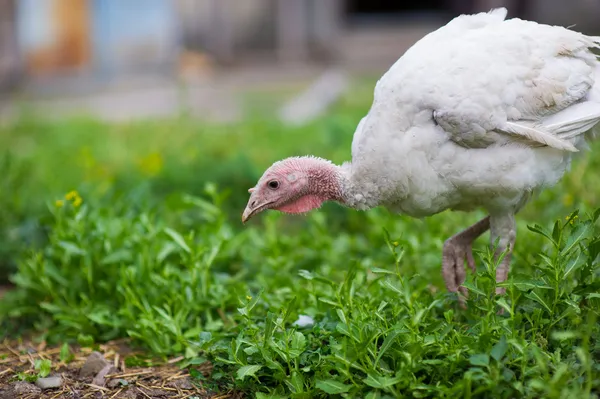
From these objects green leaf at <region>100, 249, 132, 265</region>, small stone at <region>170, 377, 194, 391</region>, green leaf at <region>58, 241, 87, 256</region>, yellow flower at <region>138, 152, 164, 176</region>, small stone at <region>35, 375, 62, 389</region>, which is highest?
green leaf at <region>58, 241, 87, 256</region>

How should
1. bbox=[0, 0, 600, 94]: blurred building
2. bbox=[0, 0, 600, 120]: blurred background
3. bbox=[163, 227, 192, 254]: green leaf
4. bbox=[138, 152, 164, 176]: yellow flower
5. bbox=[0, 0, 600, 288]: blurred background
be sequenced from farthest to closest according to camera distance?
bbox=[0, 0, 600, 94]: blurred building → bbox=[0, 0, 600, 120]: blurred background → bbox=[138, 152, 164, 176]: yellow flower → bbox=[0, 0, 600, 288]: blurred background → bbox=[163, 227, 192, 254]: green leaf

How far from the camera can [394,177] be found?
316cm

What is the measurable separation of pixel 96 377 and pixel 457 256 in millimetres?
1738

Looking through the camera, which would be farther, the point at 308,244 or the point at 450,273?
the point at 308,244

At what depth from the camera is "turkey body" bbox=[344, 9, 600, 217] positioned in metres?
3.12

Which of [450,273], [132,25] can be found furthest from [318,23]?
[450,273]

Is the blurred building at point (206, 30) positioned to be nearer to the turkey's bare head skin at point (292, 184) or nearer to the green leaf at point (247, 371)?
Answer: the turkey's bare head skin at point (292, 184)

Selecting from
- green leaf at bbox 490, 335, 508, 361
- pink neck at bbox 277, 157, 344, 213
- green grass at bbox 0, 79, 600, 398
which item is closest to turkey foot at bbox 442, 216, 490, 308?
green grass at bbox 0, 79, 600, 398

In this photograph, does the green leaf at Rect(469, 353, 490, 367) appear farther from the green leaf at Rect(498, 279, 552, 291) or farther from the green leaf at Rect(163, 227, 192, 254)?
the green leaf at Rect(163, 227, 192, 254)

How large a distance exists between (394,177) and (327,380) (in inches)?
35.7

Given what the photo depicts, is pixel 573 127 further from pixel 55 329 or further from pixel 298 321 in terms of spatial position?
pixel 55 329

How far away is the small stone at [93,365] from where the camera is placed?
331 cm

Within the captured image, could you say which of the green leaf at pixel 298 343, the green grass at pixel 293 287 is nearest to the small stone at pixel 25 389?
the green grass at pixel 293 287

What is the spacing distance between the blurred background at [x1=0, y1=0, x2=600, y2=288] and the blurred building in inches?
0.9
